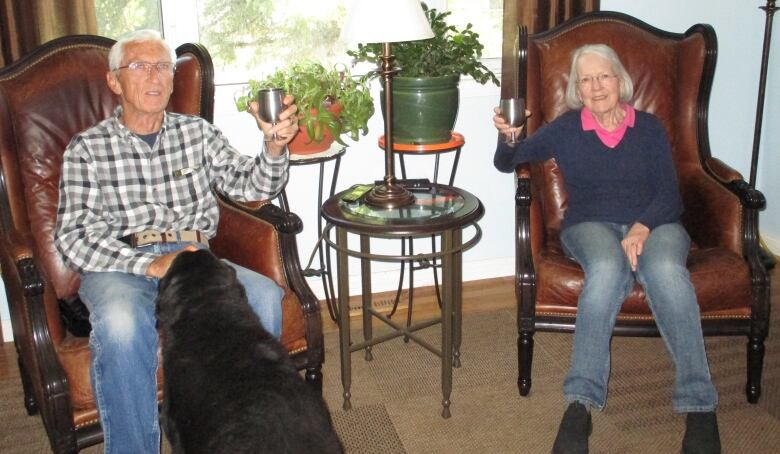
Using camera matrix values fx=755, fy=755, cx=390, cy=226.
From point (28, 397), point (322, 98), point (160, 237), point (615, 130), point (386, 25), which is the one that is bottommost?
point (28, 397)

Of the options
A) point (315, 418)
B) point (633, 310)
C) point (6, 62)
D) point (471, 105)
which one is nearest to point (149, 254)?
point (315, 418)

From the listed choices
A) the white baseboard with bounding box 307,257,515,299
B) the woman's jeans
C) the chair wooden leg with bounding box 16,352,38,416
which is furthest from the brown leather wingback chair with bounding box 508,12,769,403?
the chair wooden leg with bounding box 16,352,38,416

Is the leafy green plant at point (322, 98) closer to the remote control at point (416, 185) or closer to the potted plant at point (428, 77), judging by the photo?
the potted plant at point (428, 77)

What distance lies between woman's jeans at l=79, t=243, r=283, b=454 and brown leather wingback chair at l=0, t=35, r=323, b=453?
0.07 m

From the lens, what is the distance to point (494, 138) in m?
3.55

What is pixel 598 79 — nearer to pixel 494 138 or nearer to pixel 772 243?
pixel 494 138

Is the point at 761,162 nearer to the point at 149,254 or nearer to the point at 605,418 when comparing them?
the point at 605,418

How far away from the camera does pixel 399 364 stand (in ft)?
9.37

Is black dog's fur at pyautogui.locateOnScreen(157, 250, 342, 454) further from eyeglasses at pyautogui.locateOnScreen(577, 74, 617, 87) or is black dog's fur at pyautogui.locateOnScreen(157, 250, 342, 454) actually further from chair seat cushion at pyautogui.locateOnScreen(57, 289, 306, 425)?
eyeglasses at pyautogui.locateOnScreen(577, 74, 617, 87)

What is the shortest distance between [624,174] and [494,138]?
1088 mm

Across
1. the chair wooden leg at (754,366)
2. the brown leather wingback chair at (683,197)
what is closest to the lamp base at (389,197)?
the brown leather wingback chair at (683,197)

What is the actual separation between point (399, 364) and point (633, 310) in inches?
35.9

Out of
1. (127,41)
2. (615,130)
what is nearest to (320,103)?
(127,41)

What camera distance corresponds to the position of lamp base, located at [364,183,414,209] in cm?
251
